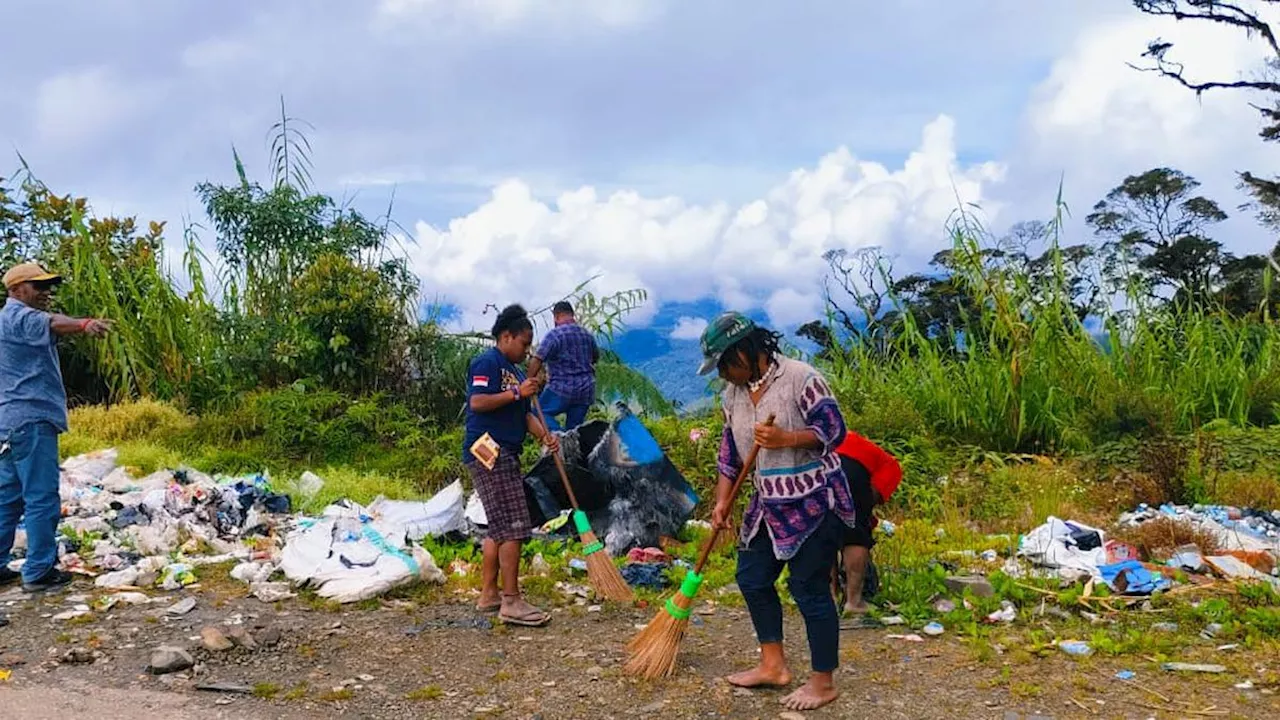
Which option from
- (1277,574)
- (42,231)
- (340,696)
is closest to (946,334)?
(1277,574)

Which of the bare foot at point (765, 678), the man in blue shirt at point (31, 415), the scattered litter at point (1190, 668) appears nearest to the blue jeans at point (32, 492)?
the man in blue shirt at point (31, 415)

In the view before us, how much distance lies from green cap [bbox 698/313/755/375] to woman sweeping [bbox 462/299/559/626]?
1.48m

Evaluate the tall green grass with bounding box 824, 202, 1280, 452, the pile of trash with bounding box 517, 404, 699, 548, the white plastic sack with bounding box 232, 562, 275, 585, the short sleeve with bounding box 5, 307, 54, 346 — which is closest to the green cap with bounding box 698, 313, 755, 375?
the pile of trash with bounding box 517, 404, 699, 548

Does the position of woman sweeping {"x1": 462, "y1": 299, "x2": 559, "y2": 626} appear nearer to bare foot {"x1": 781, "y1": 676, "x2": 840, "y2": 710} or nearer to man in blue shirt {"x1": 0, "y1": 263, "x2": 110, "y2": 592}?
bare foot {"x1": 781, "y1": 676, "x2": 840, "y2": 710}

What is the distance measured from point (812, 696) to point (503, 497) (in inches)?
74.2

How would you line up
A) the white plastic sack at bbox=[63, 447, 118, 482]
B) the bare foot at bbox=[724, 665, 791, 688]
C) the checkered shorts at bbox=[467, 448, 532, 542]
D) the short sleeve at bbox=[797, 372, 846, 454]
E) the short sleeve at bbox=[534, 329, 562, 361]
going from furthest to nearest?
the white plastic sack at bbox=[63, 447, 118, 482] < the short sleeve at bbox=[534, 329, 562, 361] < the checkered shorts at bbox=[467, 448, 532, 542] < the bare foot at bbox=[724, 665, 791, 688] < the short sleeve at bbox=[797, 372, 846, 454]

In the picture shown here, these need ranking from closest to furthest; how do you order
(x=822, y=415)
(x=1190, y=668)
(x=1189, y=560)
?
1. (x=822, y=415)
2. (x=1190, y=668)
3. (x=1189, y=560)

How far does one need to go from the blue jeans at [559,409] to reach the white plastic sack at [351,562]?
76.5 inches

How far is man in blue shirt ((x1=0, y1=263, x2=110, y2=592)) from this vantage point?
5891 millimetres

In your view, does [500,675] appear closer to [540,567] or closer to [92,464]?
[540,567]

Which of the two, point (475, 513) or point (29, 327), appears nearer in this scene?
point (29, 327)

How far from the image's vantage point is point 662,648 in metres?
4.51

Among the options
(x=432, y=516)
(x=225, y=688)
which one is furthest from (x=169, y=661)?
(x=432, y=516)

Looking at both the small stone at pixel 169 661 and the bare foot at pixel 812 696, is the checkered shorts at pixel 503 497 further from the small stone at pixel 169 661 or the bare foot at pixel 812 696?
the bare foot at pixel 812 696
